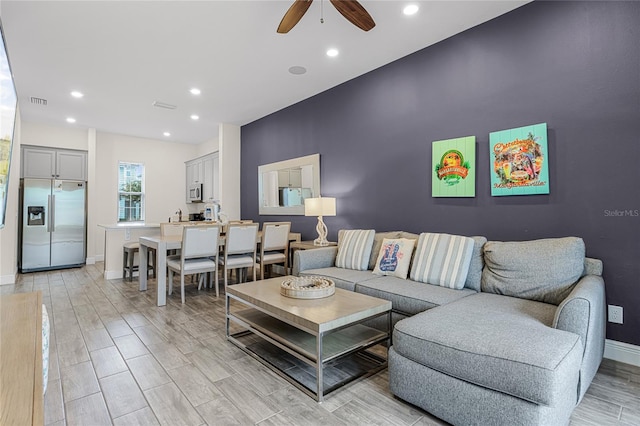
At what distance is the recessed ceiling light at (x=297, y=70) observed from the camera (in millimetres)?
3882

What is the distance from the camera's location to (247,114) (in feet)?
18.7

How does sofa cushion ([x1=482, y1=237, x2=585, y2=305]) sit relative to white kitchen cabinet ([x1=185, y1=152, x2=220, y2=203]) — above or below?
below

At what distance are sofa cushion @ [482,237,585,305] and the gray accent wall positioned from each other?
39 cm

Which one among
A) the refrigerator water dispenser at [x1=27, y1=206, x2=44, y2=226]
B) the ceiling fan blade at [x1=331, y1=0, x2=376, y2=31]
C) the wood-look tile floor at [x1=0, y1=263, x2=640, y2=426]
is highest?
the ceiling fan blade at [x1=331, y1=0, x2=376, y2=31]

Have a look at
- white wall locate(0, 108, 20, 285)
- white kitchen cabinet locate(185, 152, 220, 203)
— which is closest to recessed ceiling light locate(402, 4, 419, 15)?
white kitchen cabinet locate(185, 152, 220, 203)

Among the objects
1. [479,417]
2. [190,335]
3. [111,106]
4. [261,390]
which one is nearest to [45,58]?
[111,106]

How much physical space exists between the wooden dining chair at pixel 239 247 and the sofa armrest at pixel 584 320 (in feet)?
11.0

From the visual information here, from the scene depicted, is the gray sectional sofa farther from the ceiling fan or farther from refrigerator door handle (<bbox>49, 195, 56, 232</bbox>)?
refrigerator door handle (<bbox>49, 195, 56, 232</bbox>)

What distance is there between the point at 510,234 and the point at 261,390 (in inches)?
94.0

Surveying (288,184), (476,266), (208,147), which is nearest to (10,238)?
(208,147)

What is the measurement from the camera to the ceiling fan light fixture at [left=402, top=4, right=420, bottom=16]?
273 centimetres

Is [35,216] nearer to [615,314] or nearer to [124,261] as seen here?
[124,261]

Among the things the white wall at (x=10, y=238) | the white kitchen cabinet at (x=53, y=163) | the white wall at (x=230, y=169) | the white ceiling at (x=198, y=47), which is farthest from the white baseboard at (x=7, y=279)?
the white wall at (x=230, y=169)

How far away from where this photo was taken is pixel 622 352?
7.55 ft
